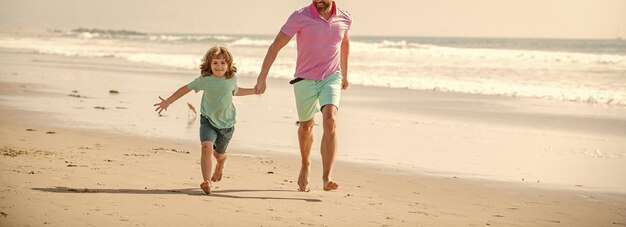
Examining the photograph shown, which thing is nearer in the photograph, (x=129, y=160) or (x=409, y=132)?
(x=129, y=160)

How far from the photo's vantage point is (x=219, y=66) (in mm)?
6621

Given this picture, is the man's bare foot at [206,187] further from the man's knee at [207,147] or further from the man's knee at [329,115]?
the man's knee at [329,115]

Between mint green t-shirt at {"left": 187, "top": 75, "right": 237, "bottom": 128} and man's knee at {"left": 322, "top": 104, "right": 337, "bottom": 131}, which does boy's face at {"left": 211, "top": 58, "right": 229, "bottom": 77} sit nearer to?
mint green t-shirt at {"left": 187, "top": 75, "right": 237, "bottom": 128}

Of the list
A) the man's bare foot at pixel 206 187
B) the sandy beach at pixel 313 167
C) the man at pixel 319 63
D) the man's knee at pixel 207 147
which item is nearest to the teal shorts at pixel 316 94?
the man at pixel 319 63

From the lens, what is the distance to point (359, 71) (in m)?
27.8

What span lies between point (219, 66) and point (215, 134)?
51 centimetres

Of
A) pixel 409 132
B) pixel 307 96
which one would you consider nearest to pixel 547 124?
pixel 409 132

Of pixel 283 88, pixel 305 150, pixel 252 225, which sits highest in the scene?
pixel 283 88

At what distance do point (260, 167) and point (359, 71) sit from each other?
64.8 ft

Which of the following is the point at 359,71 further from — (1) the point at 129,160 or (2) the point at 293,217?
(2) the point at 293,217

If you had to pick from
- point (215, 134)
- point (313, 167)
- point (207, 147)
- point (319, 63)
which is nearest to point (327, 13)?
point (319, 63)

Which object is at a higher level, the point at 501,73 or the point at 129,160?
the point at 501,73

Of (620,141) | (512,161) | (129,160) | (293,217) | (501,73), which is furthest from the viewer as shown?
(501,73)

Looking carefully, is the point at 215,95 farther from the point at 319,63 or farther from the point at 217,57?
the point at 319,63
